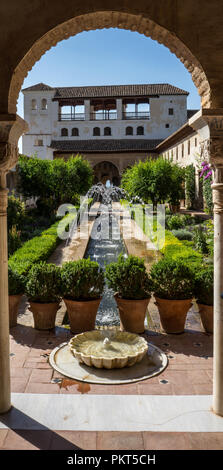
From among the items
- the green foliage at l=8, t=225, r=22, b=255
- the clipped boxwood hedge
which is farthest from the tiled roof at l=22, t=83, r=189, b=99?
the green foliage at l=8, t=225, r=22, b=255

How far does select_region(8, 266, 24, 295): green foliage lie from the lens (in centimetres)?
546

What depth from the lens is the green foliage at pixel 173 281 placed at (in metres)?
5.33

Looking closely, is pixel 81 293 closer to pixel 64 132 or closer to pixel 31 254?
pixel 31 254

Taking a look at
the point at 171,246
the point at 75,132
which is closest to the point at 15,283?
the point at 171,246

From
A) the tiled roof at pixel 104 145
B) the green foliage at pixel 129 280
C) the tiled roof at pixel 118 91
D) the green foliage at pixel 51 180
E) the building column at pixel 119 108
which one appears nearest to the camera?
the green foliage at pixel 129 280

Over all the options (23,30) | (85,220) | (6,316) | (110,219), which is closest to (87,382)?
(6,316)

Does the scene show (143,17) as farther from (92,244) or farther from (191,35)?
(92,244)

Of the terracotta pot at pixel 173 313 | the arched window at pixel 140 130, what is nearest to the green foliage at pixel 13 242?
the terracotta pot at pixel 173 313

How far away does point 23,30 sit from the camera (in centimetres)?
322

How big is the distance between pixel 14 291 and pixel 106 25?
3.59 metres

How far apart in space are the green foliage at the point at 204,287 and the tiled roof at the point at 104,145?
35677 millimetres

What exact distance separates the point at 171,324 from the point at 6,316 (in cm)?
264

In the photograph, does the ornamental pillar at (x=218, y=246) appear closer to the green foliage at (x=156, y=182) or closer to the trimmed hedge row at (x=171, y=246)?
the trimmed hedge row at (x=171, y=246)

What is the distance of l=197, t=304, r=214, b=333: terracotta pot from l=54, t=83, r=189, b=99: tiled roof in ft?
134
